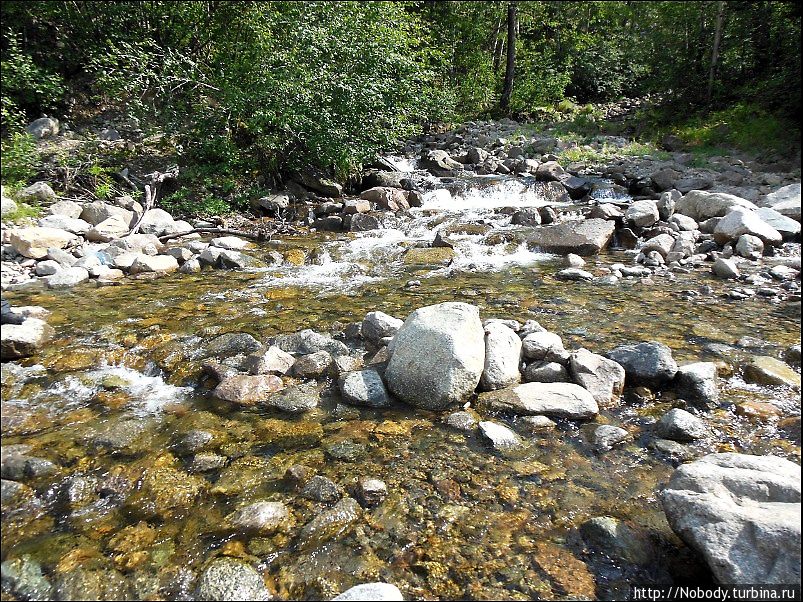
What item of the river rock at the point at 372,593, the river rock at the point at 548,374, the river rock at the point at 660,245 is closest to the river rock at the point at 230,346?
the river rock at the point at 548,374

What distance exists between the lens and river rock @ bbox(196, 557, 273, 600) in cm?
214

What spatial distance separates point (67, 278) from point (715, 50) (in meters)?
21.0

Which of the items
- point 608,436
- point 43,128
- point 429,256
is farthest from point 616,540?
point 43,128

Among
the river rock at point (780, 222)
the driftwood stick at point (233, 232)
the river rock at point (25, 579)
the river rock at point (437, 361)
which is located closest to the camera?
the river rock at point (25, 579)

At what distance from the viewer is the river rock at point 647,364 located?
390cm

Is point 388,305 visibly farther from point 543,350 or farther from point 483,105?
point 483,105

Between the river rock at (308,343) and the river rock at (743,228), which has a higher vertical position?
the river rock at (743,228)

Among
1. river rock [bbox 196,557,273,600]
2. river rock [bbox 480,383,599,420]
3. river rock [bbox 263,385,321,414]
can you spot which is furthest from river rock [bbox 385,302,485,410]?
river rock [bbox 196,557,273,600]

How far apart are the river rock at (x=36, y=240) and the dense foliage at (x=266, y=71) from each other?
2.86 metres

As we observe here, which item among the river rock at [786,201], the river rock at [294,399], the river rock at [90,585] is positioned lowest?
the river rock at [294,399]

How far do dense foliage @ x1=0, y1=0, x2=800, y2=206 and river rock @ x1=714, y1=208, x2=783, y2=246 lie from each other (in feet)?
8.55

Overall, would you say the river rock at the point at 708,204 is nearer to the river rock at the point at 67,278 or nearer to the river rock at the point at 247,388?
the river rock at the point at 247,388

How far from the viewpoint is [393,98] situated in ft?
41.5

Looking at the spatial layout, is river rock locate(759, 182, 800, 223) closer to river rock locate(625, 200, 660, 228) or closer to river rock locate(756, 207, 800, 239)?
river rock locate(756, 207, 800, 239)
